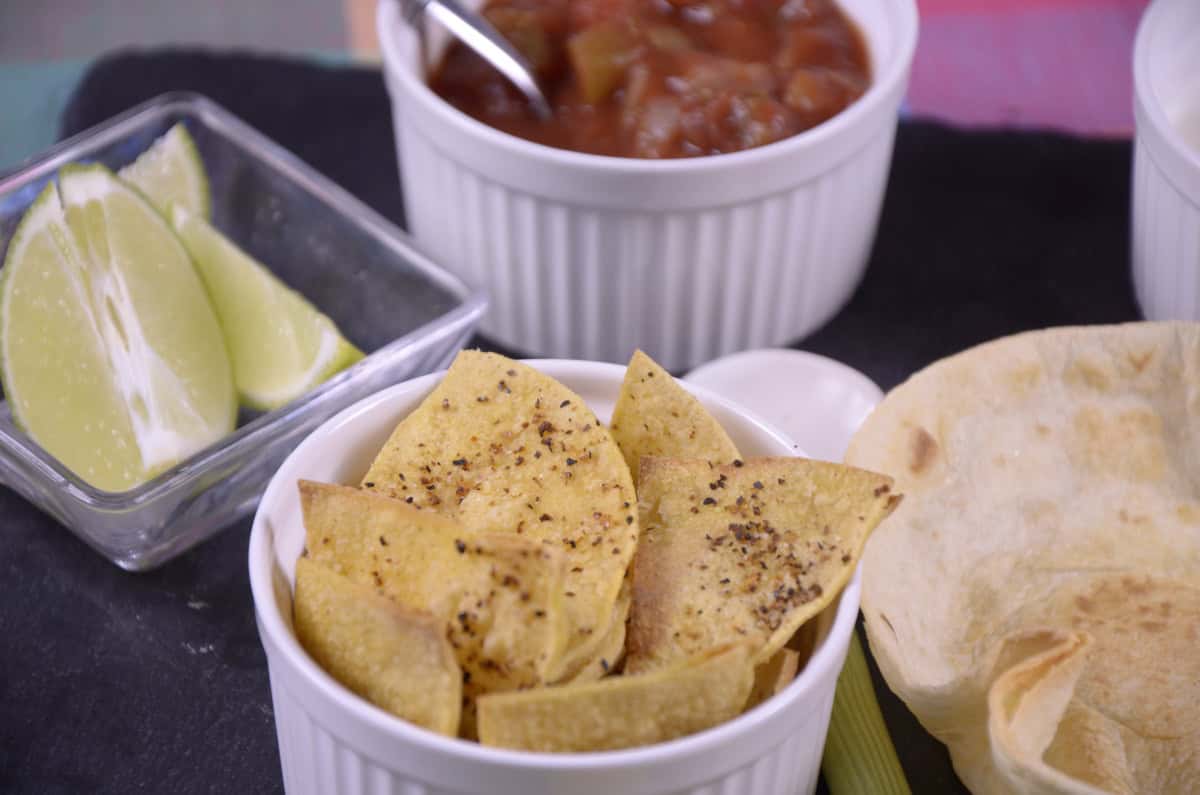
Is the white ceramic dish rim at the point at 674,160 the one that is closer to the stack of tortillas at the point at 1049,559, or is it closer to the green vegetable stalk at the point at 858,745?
the stack of tortillas at the point at 1049,559

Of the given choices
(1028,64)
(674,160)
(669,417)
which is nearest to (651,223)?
(674,160)

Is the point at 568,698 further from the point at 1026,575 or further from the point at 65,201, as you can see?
the point at 65,201

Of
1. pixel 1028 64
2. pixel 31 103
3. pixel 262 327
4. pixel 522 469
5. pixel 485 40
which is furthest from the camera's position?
pixel 1028 64

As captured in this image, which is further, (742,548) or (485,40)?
(485,40)

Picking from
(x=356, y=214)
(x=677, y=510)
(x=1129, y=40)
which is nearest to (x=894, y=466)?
(x=677, y=510)

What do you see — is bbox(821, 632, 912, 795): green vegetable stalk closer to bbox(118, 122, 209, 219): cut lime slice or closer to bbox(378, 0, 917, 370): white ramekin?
bbox(378, 0, 917, 370): white ramekin

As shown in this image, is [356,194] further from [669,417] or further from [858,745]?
[858,745]
